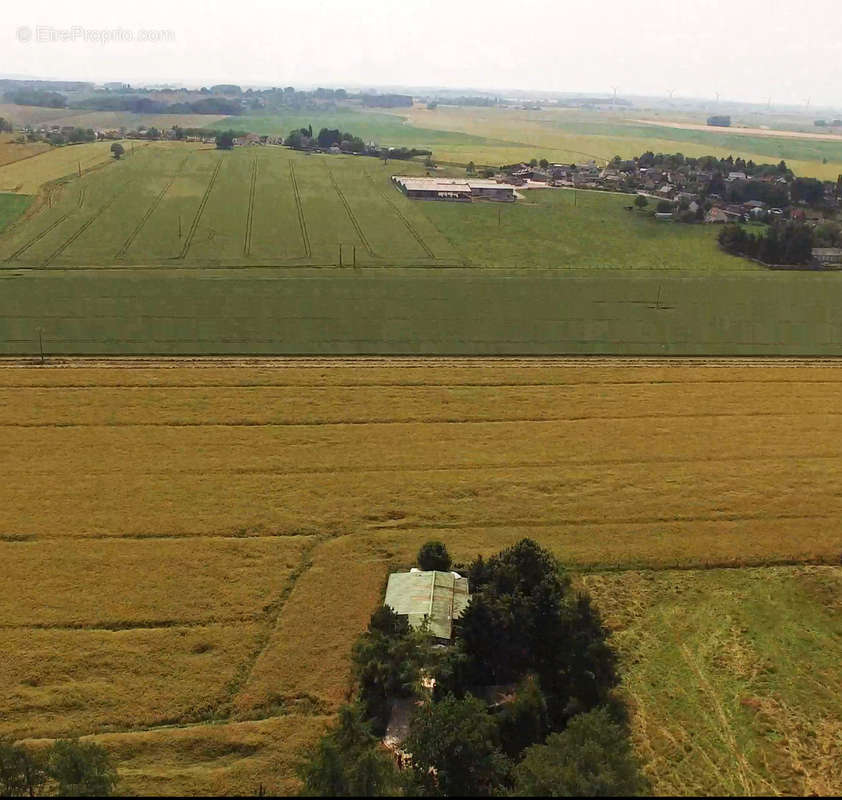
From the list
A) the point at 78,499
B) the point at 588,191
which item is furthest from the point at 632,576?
the point at 588,191

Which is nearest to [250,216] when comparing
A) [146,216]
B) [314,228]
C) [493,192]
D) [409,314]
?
[314,228]

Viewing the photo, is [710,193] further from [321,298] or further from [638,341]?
[321,298]

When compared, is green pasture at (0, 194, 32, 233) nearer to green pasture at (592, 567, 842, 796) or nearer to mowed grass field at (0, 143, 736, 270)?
mowed grass field at (0, 143, 736, 270)

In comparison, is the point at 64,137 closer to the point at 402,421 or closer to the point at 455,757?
the point at 402,421

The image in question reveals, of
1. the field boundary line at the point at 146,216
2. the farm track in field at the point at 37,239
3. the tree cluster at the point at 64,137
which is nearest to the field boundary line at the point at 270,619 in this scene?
the field boundary line at the point at 146,216

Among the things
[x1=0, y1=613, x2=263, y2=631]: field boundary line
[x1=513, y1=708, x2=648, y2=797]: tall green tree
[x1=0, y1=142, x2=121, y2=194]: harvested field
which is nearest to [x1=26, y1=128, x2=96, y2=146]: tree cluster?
[x1=0, y1=142, x2=121, y2=194]: harvested field
